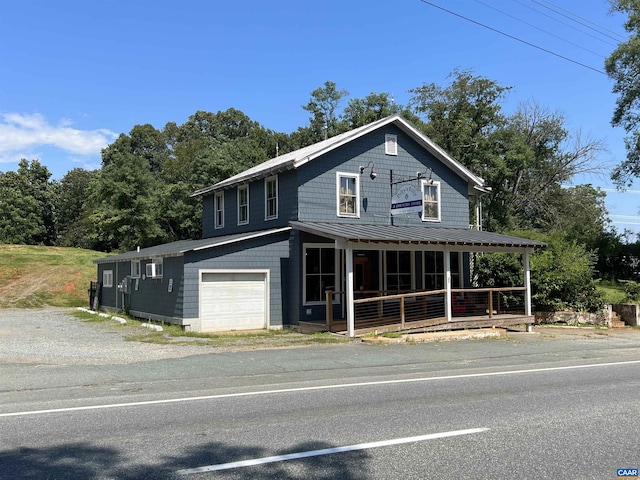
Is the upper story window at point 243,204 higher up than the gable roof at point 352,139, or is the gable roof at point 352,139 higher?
the gable roof at point 352,139

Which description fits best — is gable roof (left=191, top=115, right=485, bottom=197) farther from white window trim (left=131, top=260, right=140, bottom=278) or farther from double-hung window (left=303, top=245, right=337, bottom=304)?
white window trim (left=131, top=260, right=140, bottom=278)

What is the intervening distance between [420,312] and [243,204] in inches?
344

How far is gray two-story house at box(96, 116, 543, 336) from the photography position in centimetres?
1802

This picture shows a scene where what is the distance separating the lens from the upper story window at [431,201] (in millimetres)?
22234

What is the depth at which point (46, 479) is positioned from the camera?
4.65m

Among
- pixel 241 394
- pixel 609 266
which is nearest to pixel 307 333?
pixel 241 394

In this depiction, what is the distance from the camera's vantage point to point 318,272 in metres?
19.6

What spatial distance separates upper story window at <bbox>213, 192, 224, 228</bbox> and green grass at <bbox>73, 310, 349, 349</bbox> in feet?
23.6

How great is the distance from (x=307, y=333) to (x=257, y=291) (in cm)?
232

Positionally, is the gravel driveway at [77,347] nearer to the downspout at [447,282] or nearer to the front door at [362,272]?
the front door at [362,272]

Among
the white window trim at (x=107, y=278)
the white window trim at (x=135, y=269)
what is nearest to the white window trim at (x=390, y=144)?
the white window trim at (x=135, y=269)

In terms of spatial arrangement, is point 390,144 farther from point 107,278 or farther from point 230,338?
point 107,278

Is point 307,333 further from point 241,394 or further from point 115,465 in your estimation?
point 115,465

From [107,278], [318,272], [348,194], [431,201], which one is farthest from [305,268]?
[107,278]
